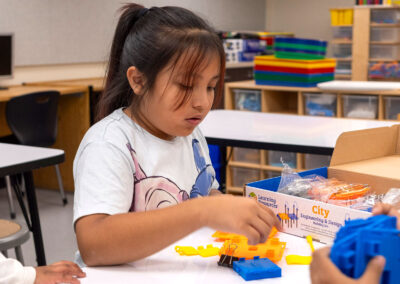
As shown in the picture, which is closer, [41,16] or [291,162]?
[291,162]

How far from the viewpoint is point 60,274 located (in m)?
0.88

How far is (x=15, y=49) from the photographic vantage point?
4.30 metres

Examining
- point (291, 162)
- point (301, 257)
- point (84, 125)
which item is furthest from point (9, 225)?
point (84, 125)

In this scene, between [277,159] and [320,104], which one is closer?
[277,159]

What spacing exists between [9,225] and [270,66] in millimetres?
2061

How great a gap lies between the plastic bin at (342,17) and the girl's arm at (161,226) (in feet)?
20.1

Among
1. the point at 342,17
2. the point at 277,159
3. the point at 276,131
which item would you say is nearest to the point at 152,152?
the point at 276,131

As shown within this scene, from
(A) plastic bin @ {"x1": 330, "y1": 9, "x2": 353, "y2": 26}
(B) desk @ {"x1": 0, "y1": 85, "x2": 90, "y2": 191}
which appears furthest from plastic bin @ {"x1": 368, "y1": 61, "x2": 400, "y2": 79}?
(B) desk @ {"x1": 0, "y1": 85, "x2": 90, "y2": 191}

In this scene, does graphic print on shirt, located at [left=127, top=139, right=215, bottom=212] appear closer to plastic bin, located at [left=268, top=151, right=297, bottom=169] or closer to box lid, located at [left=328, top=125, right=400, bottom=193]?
box lid, located at [left=328, top=125, right=400, bottom=193]

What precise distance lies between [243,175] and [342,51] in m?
3.73

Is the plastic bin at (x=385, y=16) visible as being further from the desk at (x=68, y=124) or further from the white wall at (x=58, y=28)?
the desk at (x=68, y=124)

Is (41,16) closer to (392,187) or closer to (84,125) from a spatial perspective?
(84,125)

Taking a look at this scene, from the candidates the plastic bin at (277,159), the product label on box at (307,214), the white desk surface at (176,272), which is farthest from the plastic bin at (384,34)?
the white desk surface at (176,272)

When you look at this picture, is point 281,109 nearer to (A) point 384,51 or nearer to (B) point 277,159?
(B) point 277,159
